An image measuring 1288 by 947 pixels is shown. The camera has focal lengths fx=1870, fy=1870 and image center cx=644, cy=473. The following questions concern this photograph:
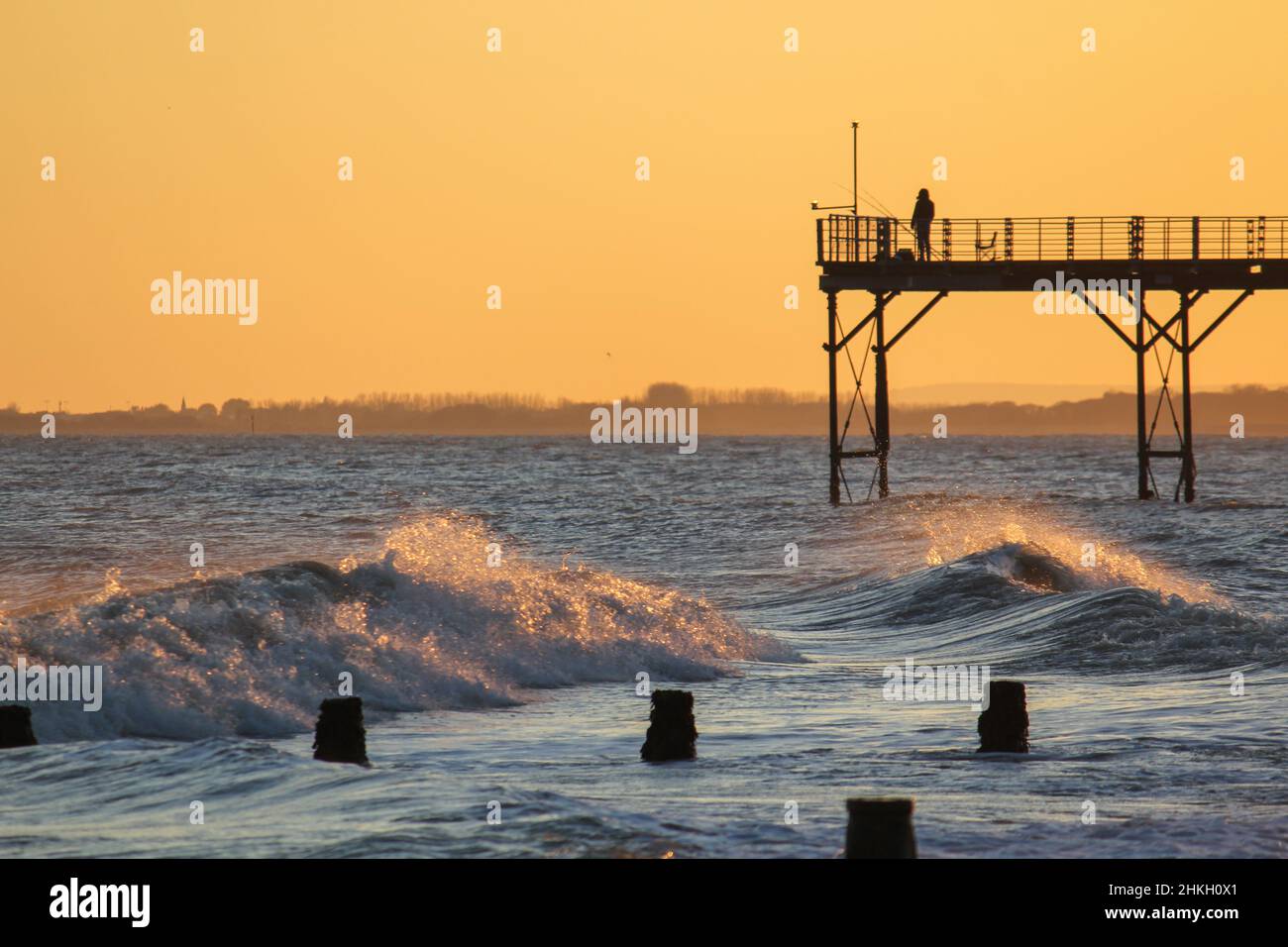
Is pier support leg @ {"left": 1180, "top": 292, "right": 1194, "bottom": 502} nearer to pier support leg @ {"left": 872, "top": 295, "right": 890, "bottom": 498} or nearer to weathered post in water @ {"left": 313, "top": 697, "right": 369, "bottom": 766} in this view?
pier support leg @ {"left": 872, "top": 295, "right": 890, "bottom": 498}

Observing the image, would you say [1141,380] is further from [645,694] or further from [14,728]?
[14,728]

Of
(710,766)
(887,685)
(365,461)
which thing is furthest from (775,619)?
(365,461)

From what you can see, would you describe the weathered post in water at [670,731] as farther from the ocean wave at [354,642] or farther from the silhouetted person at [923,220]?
the silhouetted person at [923,220]

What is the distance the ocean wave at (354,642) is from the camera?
14.7 meters

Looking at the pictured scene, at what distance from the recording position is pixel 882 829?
7332 mm

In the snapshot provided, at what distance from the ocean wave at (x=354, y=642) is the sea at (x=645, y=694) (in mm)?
44

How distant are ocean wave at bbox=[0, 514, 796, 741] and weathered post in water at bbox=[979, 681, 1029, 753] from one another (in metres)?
5.17

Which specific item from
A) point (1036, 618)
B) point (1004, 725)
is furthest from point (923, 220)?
point (1004, 725)

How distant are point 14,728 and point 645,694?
6.38 meters
